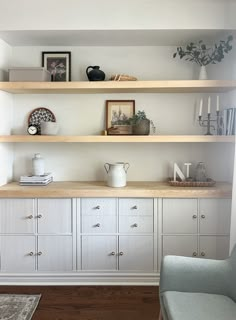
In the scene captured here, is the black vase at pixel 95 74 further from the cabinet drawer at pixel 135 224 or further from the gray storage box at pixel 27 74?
the cabinet drawer at pixel 135 224

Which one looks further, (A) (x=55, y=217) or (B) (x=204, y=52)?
(B) (x=204, y=52)

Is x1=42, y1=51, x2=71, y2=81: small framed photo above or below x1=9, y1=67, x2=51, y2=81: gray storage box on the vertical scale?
above

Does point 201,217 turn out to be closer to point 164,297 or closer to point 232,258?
point 232,258

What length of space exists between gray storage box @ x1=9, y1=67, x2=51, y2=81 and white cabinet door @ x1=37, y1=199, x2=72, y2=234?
1.13 m

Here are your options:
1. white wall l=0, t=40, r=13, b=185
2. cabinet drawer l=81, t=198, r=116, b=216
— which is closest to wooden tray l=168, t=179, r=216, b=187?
cabinet drawer l=81, t=198, r=116, b=216

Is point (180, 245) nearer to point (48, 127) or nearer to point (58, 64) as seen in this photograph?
point (48, 127)

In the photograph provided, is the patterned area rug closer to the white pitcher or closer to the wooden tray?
the white pitcher

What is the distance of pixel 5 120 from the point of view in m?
3.17

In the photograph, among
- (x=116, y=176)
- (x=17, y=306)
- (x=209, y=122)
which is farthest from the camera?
(x=209, y=122)

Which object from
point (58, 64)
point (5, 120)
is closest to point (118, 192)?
point (5, 120)

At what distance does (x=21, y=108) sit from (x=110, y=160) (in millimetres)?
1050

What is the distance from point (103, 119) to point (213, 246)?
5.22ft

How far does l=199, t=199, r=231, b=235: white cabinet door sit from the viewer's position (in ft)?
9.37

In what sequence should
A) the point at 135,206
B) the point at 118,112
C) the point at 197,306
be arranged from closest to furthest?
the point at 197,306, the point at 135,206, the point at 118,112
